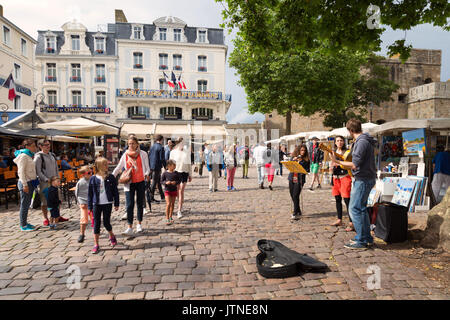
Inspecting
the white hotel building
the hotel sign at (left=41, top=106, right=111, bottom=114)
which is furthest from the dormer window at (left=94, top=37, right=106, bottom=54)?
the hotel sign at (left=41, top=106, right=111, bottom=114)

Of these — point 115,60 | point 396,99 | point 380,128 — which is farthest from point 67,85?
point 396,99

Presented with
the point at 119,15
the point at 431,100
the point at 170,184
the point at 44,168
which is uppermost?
the point at 119,15

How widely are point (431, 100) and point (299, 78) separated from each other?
2125 cm

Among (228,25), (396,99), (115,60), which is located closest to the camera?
(228,25)

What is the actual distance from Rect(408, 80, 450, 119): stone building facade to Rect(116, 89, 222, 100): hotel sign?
2333cm

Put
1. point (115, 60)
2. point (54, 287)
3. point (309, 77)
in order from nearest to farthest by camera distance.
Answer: point (54, 287)
point (309, 77)
point (115, 60)

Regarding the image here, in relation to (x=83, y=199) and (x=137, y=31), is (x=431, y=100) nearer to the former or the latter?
(x=137, y=31)

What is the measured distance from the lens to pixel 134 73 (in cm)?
3086

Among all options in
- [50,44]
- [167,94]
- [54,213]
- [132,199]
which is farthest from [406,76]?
[50,44]

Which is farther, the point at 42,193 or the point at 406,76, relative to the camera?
the point at 406,76

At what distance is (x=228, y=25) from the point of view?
20.0 feet
